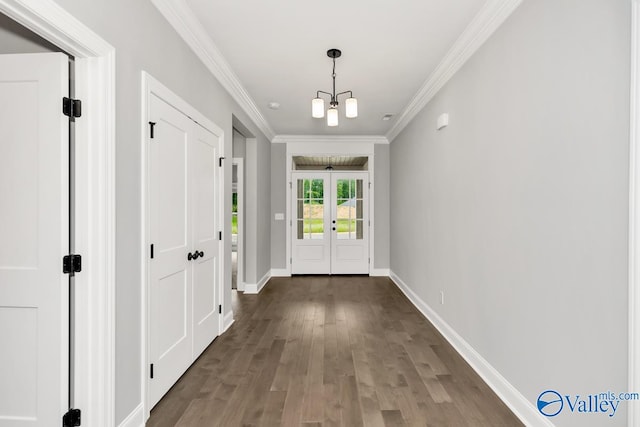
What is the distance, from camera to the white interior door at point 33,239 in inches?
65.8

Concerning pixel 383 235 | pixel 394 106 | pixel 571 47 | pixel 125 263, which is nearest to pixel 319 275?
pixel 383 235

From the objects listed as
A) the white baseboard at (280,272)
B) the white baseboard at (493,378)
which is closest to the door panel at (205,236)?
the white baseboard at (493,378)

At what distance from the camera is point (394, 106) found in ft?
15.8

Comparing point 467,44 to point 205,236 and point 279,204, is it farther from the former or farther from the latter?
point 279,204

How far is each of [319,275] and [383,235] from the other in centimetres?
146

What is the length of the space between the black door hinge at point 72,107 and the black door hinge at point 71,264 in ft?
2.21

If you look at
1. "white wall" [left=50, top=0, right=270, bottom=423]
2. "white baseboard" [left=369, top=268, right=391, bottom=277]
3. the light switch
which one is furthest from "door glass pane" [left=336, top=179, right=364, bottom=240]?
"white wall" [left=50, top=0, right=270, bottom=423]

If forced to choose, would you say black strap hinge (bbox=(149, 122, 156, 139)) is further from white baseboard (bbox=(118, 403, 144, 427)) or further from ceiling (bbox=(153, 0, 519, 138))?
white baseboard (bbox=(118, 403, 144, 427))

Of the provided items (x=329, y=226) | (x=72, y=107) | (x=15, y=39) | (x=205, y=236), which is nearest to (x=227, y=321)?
(x=205, y=236)

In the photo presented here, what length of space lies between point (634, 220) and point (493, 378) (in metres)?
1.60

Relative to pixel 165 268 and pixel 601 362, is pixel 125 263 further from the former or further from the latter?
pixel 601 362

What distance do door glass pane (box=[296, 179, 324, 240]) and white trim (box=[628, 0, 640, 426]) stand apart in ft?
18.3

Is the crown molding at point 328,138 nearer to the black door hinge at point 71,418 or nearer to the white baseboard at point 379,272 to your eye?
the white baseboard at point 379,272

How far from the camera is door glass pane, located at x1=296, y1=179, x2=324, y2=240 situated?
22.4 feet
